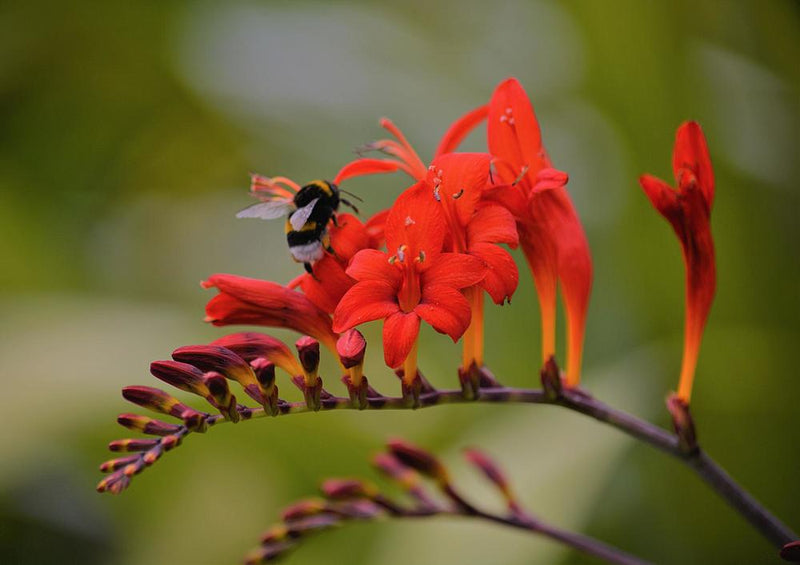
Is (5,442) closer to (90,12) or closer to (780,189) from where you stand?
(90,12)

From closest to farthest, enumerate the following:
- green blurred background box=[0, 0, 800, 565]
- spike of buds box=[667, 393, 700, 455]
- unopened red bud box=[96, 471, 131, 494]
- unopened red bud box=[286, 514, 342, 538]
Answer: unopened red bud box=[96, 471, 131, 494] → spike of buds box=[667, 393, 700, 455] → unopened red bud box=[286, 514, 342, 538] → green blurred background box=[0, 0, 800, 565]

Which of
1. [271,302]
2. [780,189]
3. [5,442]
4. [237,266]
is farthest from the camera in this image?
[237,266]

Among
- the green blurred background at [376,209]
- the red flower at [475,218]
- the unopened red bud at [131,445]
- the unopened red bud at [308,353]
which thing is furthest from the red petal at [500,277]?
the green blurred background at [376,209]

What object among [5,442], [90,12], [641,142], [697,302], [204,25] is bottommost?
[5,442]

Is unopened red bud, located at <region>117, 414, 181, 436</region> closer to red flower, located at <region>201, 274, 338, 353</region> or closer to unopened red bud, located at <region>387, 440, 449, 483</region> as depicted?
red flower, located at <region>201, 274, 338, 353</region>

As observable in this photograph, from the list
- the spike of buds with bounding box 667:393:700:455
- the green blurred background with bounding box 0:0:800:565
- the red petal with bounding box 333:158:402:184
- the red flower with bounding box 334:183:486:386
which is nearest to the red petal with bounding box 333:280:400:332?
the red flower with bounding box 334:183:486:386

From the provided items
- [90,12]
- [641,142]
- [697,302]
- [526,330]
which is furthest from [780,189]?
[90,12]

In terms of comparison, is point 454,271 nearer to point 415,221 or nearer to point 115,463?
point 415,221

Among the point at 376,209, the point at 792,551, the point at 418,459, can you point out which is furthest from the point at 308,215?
the point at 376,209
